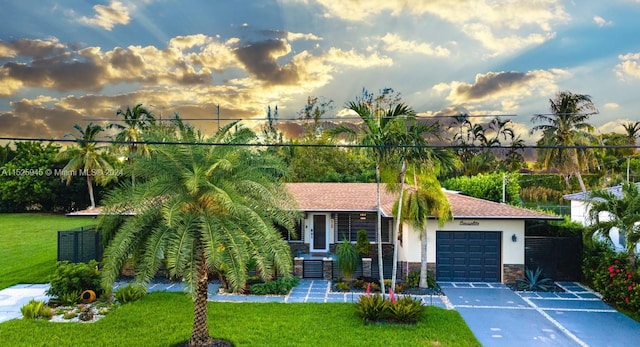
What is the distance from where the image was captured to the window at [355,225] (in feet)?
62.0

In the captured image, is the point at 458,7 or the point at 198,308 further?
the point at 458,7

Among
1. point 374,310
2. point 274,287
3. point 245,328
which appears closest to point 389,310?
point 374,310

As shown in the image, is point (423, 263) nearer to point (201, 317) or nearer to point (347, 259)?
point (347, 259)

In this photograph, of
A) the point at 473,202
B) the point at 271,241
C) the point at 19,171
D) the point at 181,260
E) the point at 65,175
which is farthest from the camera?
the point at 19,171

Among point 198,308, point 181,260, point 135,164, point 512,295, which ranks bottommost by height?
point 512,295

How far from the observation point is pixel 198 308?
30.3ft

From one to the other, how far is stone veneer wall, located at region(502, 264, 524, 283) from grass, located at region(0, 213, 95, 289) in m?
17.4

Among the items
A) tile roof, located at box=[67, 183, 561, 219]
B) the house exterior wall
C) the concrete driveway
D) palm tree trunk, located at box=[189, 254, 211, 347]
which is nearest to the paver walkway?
the concrete driveway

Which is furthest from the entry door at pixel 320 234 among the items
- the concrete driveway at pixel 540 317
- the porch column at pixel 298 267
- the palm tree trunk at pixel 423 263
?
the concrete driveway at pixel 540 317

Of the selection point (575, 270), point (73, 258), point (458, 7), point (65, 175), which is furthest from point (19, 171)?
point (575, 270)

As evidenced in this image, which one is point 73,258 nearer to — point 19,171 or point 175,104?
point 175,104

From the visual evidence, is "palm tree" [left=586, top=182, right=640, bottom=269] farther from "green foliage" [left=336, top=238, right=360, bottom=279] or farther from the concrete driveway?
"green foliage" [left=336, top=238, right=360, bottom=279]

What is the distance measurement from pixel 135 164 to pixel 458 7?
11.2 m

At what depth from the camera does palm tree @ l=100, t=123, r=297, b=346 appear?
834 cm
